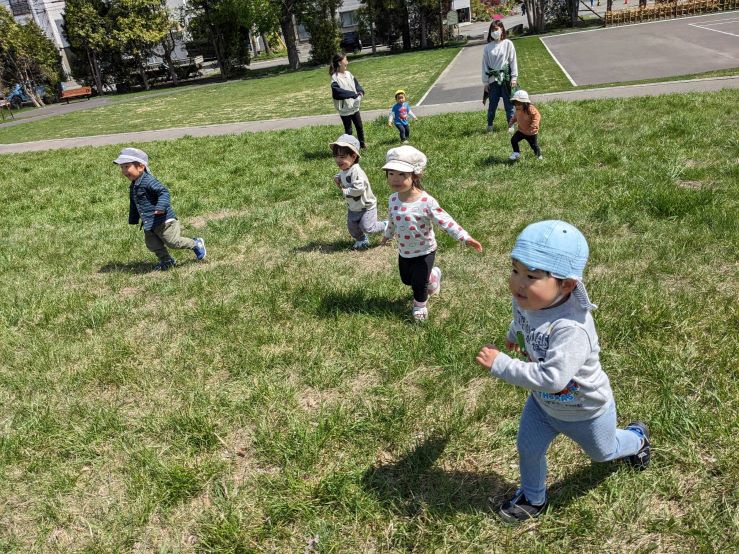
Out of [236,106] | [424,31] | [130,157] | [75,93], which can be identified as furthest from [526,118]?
[75,93]

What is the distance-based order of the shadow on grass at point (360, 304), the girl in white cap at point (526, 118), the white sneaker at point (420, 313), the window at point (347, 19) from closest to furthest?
1. the white sneaker at point (420, 313)
2. the shadow on grass at point (360, 304)
3. the girl in white cap at point (526, 118)
4. the window at point (347, 19)

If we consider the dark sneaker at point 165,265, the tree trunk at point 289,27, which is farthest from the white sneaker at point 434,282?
the tree trunk at point 289,27

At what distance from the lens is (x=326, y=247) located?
21.1ft

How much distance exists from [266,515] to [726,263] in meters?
4.59

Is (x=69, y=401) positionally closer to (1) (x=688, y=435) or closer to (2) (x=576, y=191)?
(1) (x=688, y=435)

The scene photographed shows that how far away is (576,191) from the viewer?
6773 mm

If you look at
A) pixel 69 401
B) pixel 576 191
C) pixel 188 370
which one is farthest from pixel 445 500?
pixel 576 191

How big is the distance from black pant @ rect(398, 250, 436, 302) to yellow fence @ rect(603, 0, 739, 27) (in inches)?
1648

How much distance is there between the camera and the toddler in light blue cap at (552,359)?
2.06 meters

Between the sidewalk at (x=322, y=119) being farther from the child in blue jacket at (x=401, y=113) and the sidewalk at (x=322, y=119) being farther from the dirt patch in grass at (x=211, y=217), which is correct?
the dirt patch in grass at (x=211, y=217)

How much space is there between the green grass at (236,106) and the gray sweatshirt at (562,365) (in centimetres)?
1507

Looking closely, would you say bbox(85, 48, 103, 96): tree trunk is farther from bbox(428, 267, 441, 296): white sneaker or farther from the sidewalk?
bbox(428, 267, 441, 296): white sneaker

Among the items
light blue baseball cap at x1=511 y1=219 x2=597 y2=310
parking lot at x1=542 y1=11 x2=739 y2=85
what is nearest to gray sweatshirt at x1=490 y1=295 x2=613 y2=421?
light blue baseball cap at x1=511 y1=219 x2=597 y2=310

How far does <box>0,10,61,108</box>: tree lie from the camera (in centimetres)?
3588
